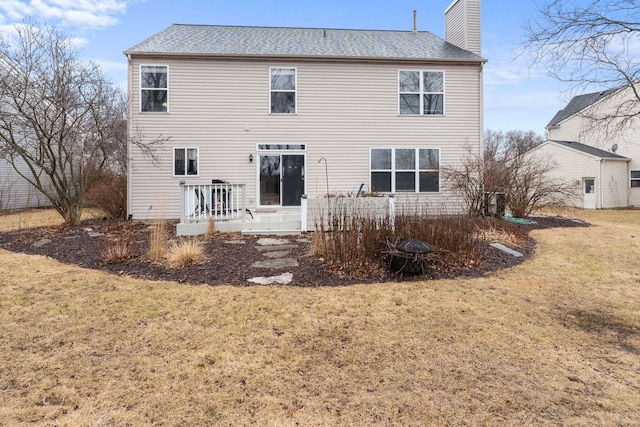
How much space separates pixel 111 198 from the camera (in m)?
11.4

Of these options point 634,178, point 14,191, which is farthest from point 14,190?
point 634,178

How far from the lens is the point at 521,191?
1103 centimetres

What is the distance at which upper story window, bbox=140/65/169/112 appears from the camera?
11.4 m

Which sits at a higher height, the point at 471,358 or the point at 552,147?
the point at 552,147

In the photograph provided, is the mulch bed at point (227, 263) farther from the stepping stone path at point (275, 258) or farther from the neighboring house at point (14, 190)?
the neighboring house at point (14, 190)

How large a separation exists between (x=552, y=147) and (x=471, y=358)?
940 inches

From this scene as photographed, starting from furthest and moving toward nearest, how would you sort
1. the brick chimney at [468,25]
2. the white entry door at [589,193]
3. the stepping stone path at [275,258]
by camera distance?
the white entry door at [589,193], the brick chimney at [468,25], the stepping stone path at [275,258]

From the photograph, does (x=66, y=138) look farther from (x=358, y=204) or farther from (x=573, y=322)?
(x=573, y=322)

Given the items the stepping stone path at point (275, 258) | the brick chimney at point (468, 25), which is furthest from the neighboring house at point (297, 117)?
the stepping stone path at point (275, 258)

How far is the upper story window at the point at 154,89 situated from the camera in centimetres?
1138

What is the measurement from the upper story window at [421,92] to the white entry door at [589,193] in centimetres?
1408

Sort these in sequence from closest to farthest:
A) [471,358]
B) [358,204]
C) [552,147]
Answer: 1. [471,358]
2. [358,204]
3. [552,147]

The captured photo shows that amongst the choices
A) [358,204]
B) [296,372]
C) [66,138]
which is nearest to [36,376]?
[296,372]

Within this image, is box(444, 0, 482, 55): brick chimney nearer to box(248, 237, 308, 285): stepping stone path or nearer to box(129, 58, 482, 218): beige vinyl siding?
box(129, 58, 482, 218): beige vinyl siding
